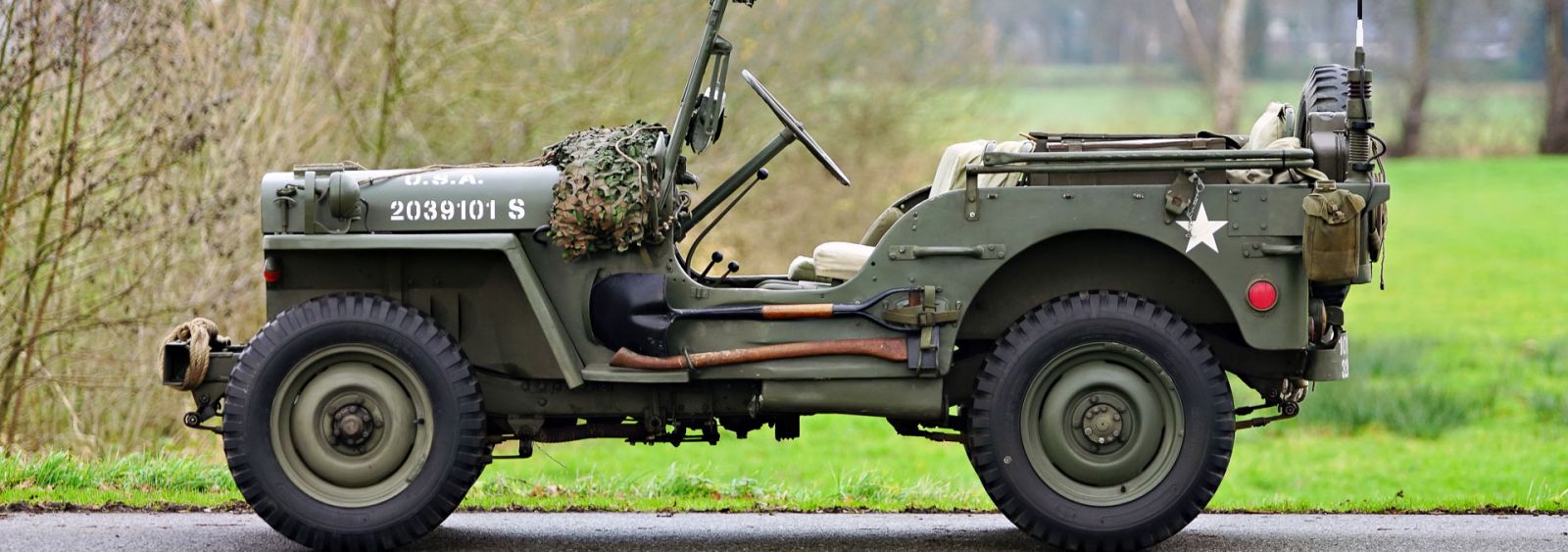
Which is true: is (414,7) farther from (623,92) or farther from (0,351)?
(0,351)

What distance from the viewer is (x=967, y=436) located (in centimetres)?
682

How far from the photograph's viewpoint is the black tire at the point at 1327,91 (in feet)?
22.8

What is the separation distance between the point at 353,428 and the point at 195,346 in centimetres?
61

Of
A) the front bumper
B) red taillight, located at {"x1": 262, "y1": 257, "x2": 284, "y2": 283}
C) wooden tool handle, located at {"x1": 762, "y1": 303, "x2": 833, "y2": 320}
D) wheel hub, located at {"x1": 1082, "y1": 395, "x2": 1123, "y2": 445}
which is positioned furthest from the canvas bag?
the front bumper

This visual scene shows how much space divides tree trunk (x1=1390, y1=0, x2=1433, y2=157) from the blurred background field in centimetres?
1290

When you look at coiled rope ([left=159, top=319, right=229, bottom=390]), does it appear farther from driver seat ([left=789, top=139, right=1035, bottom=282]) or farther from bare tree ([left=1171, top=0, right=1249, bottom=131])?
bare tree ([left=1171, top=0, right=1249, bottom=131])

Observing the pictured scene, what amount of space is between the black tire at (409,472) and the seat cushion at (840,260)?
4.36 ft

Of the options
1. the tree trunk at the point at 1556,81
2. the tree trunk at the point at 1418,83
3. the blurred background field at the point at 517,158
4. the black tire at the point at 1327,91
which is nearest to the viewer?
the black tire at the point at 1327,91

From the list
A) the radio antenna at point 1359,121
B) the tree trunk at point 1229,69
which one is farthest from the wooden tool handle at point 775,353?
the tree trunk at point 1229,69

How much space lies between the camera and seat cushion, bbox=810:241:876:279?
22.9ft

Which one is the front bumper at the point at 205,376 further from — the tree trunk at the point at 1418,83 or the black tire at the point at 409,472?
the tree trunk at the point at 1418,83

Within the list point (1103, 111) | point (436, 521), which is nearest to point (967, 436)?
point (436, 521)

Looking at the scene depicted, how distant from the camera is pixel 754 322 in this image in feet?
22.1

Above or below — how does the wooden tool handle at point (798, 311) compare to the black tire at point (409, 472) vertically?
above
